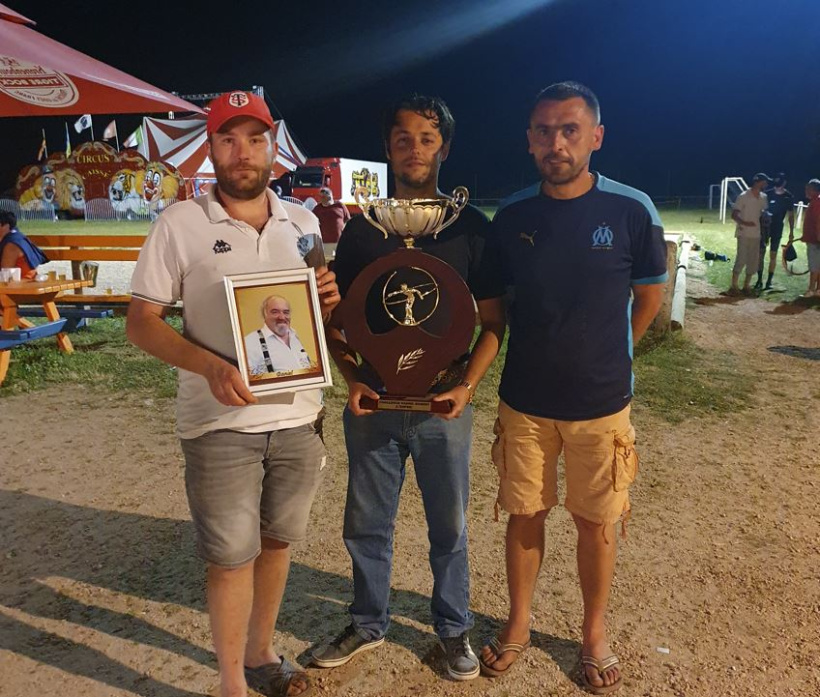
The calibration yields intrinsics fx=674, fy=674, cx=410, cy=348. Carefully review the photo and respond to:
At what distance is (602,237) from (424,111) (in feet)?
2.28

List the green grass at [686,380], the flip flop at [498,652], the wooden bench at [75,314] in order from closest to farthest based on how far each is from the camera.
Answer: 1. the flip flop at [498,652]
2. the green grass at [686,380]
3. the wooden bench at [75,314]

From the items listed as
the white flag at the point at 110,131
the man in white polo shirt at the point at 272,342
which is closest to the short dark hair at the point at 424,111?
the man in white polo shirt at the point at 272,342

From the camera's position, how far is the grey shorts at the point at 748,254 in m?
10.6

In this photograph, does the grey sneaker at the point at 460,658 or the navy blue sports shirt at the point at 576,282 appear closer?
the navy blue sports shirt at the point at 576,282

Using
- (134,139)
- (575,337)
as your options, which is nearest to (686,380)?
(575,337)

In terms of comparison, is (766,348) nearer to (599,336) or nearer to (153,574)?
(599,336)

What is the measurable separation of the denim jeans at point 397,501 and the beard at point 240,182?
816 millimetres

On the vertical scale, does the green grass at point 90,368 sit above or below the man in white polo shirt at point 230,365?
below

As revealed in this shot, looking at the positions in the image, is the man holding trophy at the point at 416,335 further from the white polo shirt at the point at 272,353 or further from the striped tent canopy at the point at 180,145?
the striped tent canopy at the point at 180,145

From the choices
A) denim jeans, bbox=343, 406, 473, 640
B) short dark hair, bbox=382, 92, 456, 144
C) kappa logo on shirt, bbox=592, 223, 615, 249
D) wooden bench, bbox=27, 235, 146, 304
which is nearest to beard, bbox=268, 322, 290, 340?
denim jeans, bbox=343, 406, 473, 640

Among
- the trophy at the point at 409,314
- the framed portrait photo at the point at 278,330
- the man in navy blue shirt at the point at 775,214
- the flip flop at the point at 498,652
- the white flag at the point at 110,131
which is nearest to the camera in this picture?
the framed portrait photo at the point at 278,330

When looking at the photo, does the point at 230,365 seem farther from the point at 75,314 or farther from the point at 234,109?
the point at 75,314

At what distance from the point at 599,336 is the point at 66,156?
26836 mm

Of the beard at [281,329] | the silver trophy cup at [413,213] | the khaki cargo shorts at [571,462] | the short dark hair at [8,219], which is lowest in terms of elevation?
the khaki cargo shorts at [571,462]
